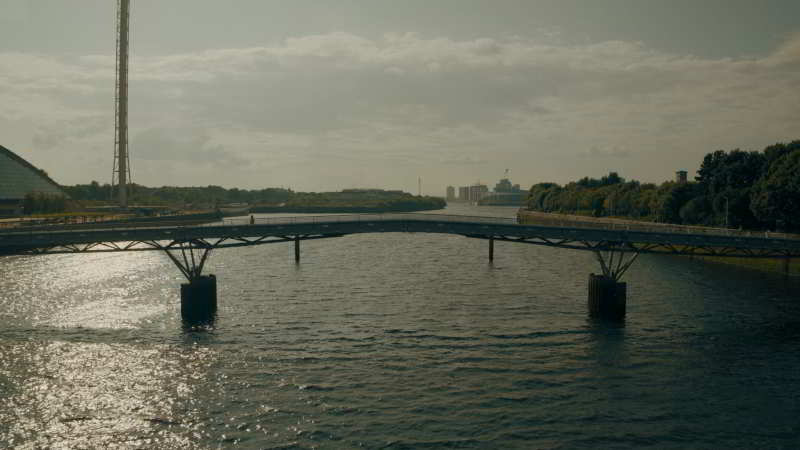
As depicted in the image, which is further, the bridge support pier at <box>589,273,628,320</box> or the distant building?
the distant building

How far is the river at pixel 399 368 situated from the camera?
29.2 metres

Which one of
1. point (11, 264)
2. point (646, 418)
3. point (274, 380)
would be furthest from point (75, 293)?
point (646, 418)

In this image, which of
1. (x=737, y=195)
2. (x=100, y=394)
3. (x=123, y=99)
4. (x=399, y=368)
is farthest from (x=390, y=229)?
(x=123, y=99)

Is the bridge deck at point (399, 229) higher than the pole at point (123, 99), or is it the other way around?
the pole at point (123, 99)

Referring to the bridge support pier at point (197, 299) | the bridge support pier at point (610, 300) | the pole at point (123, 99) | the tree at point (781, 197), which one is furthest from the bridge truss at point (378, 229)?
the pole at point (123, 99)

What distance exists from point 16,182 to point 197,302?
152 m

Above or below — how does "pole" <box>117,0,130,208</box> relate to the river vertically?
above

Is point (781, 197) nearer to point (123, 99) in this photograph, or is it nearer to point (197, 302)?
point (197, 302)

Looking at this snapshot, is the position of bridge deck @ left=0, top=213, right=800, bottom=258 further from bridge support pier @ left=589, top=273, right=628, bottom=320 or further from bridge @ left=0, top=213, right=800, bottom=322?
bridge support pier @ left=589, top=273, right=628, bottom=320

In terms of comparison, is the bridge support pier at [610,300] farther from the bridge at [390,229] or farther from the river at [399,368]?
the river at [399,368]

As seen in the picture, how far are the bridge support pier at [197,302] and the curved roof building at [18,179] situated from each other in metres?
139

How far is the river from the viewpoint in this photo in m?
29.2

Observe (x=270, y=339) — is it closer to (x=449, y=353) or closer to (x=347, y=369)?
(x=347, y=369)

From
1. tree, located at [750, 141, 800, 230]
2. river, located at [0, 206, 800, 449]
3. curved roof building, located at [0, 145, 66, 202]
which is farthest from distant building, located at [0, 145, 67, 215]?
tree, located at [750, 141, 800, 230]
